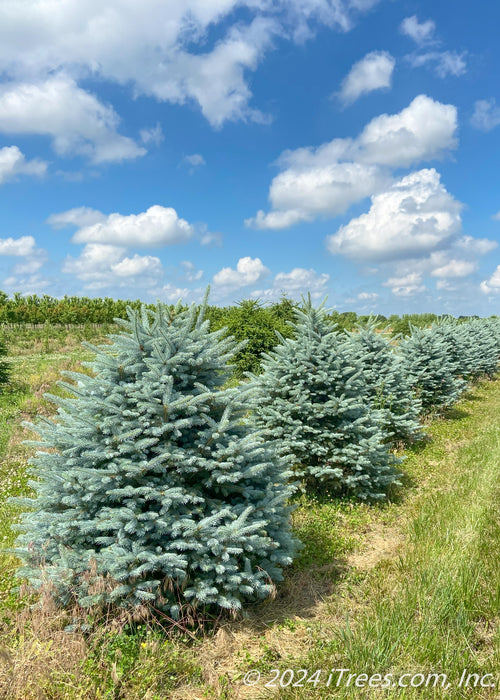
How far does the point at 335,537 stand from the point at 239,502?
7.36ft

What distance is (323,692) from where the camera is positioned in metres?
2.80

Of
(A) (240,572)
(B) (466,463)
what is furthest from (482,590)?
(B) (466,463)

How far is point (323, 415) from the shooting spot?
20.6 feet

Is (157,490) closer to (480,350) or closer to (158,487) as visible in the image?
(158,487)

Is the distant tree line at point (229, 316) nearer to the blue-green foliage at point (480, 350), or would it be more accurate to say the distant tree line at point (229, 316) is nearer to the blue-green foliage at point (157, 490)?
the blue-green foliage at point (480, 350)

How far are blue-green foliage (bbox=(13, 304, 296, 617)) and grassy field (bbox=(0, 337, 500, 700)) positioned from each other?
29cm

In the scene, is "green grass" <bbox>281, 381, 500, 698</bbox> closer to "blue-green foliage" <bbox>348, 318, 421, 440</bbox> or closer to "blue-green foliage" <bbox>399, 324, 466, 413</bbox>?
"blue-green foliage" <bbox>348, 318, 421, 440</bbox>

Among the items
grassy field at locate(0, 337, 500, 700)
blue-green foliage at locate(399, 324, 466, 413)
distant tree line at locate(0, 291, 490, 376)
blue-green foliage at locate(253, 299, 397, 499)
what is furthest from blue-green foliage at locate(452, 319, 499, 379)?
grassy field at locate(0, 337, 500, 700)

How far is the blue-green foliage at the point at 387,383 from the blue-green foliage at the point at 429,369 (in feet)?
10.2

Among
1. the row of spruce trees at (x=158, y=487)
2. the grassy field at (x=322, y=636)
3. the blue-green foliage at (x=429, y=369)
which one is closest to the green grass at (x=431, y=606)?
the grassy field at (x=322, y=636)

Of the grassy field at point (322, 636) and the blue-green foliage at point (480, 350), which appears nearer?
the grassy field at point (322, 636)

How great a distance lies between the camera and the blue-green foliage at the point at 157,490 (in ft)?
11.0

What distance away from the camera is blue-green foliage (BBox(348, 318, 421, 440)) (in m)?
9.12

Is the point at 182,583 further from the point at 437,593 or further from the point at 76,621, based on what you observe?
the point at 437,593
